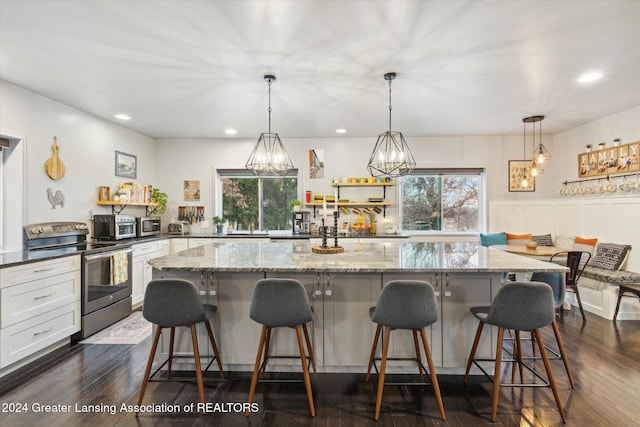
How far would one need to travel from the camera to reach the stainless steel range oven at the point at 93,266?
323 cm

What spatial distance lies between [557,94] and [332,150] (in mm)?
3228

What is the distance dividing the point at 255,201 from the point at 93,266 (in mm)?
2847

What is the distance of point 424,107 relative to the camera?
3.90 meters

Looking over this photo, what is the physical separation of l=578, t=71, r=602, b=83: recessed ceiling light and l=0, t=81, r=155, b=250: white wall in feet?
18.4

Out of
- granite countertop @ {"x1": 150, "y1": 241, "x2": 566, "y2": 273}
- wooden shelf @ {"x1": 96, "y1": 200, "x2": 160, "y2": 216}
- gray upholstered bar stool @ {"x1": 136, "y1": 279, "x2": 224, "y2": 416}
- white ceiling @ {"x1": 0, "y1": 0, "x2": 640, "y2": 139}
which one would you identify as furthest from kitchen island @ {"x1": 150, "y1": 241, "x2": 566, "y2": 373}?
wooden shelf @ {"x1": 96, "y1": 200, "x2": 160, "y2": 216}

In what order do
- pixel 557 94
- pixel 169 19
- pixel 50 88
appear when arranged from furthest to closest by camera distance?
pixel 557 94 → pixel 50 88 → pixel 169 19

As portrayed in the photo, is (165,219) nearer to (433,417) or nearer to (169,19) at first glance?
(169,19)

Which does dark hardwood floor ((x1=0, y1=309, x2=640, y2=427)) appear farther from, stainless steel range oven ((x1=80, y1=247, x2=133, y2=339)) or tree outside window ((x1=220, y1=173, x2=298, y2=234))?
tree outside window ((x1=220, y1=173, x2=298, y2=234))

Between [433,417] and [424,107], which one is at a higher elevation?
[424,107]

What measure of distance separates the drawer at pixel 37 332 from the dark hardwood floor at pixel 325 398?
0.17 metres

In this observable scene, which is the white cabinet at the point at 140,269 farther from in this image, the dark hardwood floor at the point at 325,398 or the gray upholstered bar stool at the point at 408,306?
the gray upholstered bar stool at the point at 408,306

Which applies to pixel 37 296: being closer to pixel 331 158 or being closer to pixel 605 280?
pixel 331 158

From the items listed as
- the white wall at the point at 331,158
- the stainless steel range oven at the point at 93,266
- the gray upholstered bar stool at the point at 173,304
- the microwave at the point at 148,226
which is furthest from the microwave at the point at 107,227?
the gray upholstered bar stool at the point at 173,304

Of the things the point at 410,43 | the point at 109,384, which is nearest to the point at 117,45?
the point at 410,43
